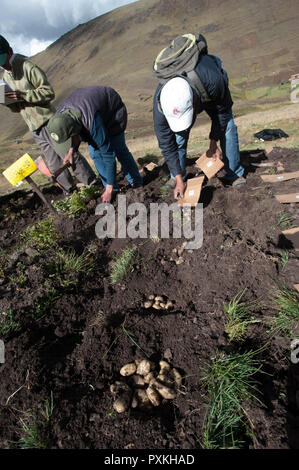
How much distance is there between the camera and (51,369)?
1812 mm

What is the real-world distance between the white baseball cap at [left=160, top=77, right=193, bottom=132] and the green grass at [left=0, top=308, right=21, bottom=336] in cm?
235

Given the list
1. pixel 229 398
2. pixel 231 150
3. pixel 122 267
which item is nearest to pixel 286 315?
pixel 229 398

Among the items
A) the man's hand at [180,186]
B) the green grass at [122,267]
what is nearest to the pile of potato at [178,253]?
the green grass at [122,267]

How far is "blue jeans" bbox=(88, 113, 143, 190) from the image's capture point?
2934 millimetres

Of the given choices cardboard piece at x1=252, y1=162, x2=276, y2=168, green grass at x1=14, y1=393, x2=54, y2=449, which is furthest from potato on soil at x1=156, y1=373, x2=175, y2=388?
cardboard piece at x1=252, y1=162, x2=276, y2=168

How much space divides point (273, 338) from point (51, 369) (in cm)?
168

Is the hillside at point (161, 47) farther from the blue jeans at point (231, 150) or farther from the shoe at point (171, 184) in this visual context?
the blue jeans at point (231, 150)

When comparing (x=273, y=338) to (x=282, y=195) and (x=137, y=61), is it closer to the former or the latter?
(x=282, y=195)

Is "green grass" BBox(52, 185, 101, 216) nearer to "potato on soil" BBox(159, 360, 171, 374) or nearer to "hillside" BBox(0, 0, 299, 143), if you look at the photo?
"potato on soil" BBox(159, 360, 171, 374)

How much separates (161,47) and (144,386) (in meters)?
40.2

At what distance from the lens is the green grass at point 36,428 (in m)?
1.45

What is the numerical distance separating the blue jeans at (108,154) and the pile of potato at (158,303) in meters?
1.79
